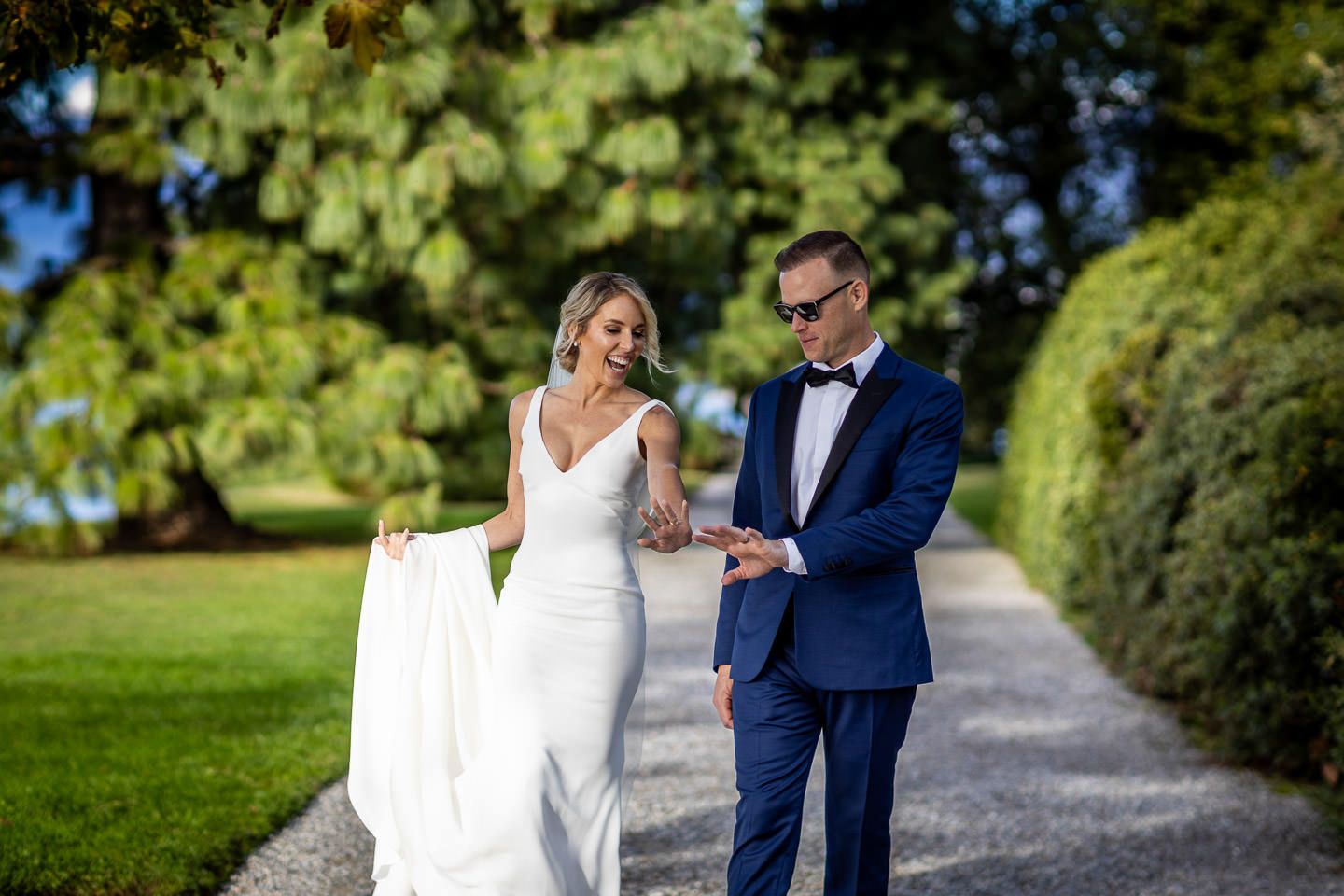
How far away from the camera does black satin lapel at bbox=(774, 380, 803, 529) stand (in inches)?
125

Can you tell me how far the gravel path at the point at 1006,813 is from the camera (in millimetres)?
4484

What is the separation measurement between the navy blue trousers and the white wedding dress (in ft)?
1.47

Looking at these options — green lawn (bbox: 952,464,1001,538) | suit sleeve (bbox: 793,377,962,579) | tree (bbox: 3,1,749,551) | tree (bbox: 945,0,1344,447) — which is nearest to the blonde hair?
suit sleeve (bbox: 793,377,962,579)

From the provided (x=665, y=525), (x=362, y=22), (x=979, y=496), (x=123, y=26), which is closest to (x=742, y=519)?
(x=665, y=525)

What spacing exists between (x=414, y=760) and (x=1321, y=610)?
3.65m

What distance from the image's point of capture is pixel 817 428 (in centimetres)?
321

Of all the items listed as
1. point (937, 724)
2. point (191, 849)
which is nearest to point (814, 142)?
point (937, 724)

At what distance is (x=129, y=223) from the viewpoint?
1577 centimetres

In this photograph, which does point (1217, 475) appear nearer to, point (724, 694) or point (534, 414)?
point (724, 694)

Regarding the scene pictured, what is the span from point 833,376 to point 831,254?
Answer: 30cm

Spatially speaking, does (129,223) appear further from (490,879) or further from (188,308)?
(490,879)

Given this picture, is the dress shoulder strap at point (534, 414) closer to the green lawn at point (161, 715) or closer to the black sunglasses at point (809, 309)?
the black sunglasses at point (809, 309)

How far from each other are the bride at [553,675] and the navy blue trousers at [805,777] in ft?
1.50

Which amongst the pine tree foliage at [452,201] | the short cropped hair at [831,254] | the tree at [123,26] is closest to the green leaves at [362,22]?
the tree at [123,26]
